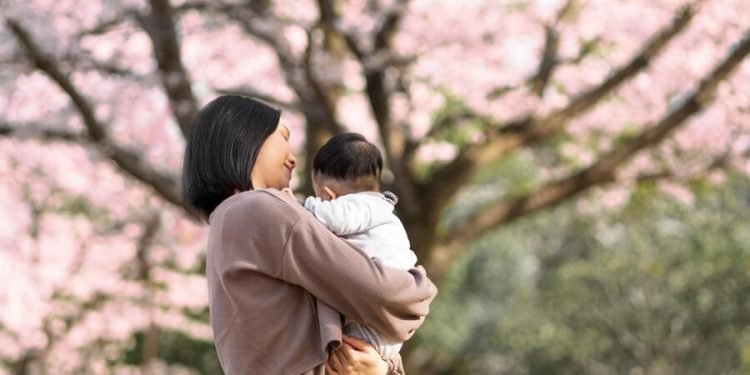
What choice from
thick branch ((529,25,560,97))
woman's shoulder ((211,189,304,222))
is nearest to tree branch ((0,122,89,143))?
thick branch ((529,25,560,97))

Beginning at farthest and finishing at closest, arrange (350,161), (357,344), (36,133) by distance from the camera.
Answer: (36,133)
(350,161)
(357,344)

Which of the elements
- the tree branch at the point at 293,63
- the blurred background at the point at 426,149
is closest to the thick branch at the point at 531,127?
the blurred background at the point at 426,149

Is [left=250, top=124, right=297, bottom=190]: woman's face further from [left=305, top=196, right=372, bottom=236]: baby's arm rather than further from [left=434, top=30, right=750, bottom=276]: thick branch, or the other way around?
[left=434, top=30, right=750, bottom=276]: thick branch

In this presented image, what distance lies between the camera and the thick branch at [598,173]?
6.75m

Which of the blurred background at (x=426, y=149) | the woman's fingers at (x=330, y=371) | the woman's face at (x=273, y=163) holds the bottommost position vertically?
the blurred background at (x=426, y=149)

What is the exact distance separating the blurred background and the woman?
350cm

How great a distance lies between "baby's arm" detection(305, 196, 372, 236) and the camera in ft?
7.50

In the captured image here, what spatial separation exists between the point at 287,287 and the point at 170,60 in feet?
12.8

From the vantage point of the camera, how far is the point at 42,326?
12.0 meters

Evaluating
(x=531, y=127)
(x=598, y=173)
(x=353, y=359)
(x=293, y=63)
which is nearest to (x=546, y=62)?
(x=531, y=127)

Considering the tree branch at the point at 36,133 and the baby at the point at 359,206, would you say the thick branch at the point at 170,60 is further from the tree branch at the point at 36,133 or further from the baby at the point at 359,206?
the baby at the point at 359,206

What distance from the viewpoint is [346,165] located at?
2381 millimetres

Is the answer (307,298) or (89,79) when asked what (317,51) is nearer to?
(89,79)

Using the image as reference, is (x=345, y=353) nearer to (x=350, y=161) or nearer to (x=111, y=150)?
Answer: (x=350, y=161)
